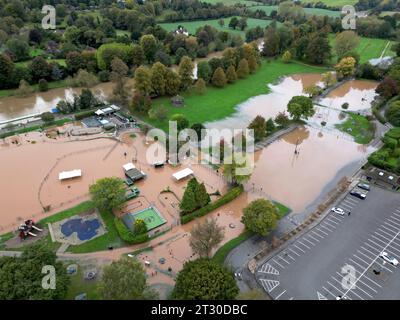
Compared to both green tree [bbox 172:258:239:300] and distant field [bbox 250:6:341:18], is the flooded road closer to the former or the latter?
green tree [bbox 172:258:239:300]

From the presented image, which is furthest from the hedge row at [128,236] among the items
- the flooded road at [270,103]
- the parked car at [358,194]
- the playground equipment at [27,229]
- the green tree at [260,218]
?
the flooded road at [270,103]

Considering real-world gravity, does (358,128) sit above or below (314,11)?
below

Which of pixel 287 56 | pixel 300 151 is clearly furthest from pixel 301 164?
pixel 287 56

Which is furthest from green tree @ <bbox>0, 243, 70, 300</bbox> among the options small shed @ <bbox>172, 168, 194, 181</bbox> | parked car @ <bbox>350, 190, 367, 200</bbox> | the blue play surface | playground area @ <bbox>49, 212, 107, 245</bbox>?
parked car @ <bbox>350, 190, 367, 200</bbox>

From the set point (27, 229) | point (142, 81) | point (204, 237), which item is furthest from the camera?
point (142, 81)

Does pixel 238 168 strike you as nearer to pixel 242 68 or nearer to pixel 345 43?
pixel 242 68

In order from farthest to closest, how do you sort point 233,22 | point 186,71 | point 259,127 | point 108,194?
1. point 233,22
2. point 186,71
3. point 259,127
4. point 108,194

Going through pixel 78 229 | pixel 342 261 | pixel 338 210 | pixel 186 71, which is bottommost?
pixel 342 261
